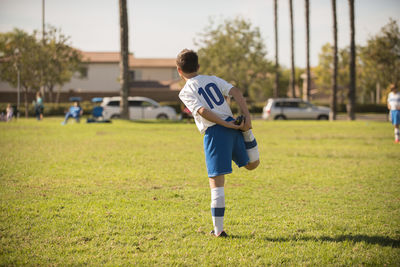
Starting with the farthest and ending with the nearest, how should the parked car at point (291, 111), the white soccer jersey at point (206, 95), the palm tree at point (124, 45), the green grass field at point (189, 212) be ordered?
the parked car at point (291, 111) < the palm tree at point (124, 45) < the white soccer jersey at point (206, 95) < the green grass field at point (189, 212)

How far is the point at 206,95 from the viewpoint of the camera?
4582 millimetres

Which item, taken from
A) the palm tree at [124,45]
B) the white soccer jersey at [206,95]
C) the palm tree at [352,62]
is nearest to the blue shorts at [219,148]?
the white soccer jersey at [206,95]

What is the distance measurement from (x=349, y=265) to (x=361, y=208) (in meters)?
2.34

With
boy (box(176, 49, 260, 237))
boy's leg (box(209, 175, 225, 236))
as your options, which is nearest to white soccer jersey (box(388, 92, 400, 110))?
boy (box(176, 49, 260, 237))

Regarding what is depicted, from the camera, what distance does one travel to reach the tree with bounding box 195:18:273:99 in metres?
41.5

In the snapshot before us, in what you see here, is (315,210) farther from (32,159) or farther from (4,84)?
(4,84)

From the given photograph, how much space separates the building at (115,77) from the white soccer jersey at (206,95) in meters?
45.0

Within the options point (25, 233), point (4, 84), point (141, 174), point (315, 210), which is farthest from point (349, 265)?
point (4, 84)

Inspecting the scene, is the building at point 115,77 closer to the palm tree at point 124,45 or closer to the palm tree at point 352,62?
the palm tree at point 352,62

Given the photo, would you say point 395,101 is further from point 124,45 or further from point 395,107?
point 124,45

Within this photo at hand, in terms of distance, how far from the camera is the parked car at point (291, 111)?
1309 inches

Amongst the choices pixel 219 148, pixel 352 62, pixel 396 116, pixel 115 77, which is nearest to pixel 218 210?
pixel 219 148

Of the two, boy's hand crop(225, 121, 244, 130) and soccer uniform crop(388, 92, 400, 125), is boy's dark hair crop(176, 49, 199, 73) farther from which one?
soccer uniform crop(388, 92, 400, 125)

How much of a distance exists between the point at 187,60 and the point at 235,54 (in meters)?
38.0
